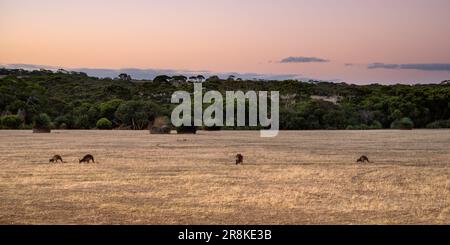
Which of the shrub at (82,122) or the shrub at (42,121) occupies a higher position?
the shrub at (42,121)

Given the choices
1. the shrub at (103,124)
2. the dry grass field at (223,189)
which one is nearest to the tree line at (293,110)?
the shrub at (103,124)

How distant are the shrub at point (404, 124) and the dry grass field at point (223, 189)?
2812 cm

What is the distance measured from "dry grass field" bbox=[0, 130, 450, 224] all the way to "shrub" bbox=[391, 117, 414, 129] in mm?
28115

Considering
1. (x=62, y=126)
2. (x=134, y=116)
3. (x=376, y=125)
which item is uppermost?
(x=134, y=116)

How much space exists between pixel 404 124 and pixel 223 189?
39715mm

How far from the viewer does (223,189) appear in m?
14.4

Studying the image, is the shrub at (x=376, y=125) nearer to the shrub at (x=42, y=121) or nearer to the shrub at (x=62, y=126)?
the shrub at (x=62, y=126)

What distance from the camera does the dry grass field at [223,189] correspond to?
11.4 meters

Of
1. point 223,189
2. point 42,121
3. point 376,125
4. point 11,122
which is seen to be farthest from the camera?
point 376,125

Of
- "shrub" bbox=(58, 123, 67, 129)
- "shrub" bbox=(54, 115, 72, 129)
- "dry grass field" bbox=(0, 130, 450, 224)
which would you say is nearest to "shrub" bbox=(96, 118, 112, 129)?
"shrub" bbox=(58, 123, 67, 129)

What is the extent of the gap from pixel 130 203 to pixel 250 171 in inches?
240

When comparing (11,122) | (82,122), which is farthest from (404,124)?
(11,122)

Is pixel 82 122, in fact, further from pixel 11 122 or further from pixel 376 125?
pixel 376 125
